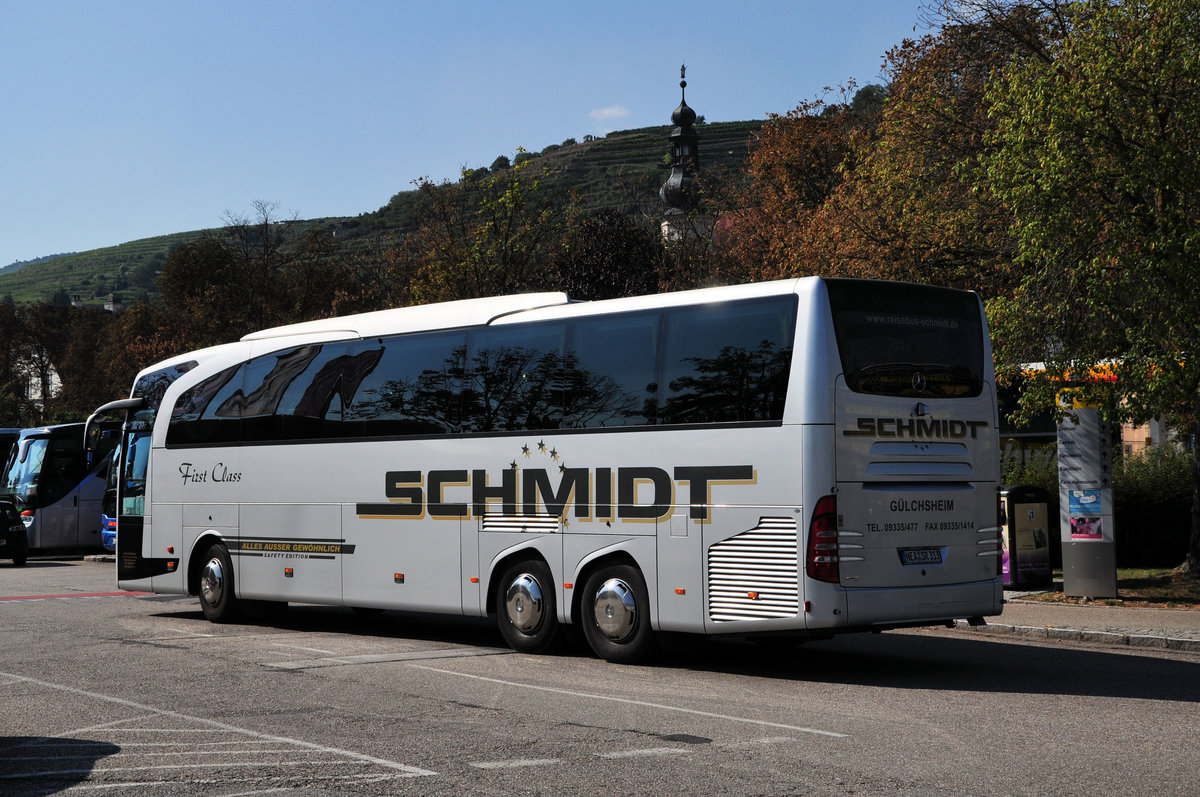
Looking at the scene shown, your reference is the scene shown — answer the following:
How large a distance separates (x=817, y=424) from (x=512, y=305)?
4.08 meters

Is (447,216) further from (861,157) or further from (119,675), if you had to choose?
(119,675)

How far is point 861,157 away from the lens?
28688 millimetres

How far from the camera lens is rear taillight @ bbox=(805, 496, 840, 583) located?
425 inches

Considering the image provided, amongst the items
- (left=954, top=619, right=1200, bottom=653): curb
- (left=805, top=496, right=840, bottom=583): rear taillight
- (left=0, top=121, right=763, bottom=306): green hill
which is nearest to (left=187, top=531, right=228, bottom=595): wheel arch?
(left=805, top=496, right=840, bottom=583): rear taillight

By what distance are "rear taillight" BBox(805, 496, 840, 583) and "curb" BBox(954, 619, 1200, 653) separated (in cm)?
517

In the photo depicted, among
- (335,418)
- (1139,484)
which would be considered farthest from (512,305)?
(1139,484)

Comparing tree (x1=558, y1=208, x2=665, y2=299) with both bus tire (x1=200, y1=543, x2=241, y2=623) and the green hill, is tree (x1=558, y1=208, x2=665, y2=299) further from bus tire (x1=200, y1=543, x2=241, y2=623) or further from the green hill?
the green hill

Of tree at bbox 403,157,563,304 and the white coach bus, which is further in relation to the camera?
tree at bbox 403,157,563,304

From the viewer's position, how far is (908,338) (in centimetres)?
1160

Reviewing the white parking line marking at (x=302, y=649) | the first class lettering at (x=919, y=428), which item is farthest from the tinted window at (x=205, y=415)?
the first class lettering at (x=919, y=428)

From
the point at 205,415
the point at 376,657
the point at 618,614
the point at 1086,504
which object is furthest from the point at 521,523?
the point at 1086,504

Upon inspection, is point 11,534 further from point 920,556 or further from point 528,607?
point 920,556

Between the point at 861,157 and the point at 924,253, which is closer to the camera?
the point at 924,253

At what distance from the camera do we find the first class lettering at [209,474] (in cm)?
1661
